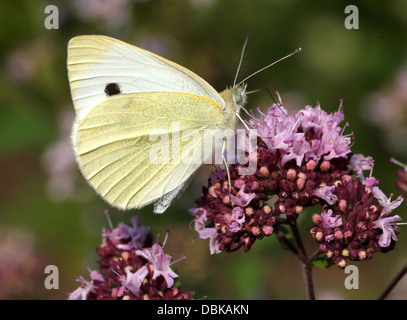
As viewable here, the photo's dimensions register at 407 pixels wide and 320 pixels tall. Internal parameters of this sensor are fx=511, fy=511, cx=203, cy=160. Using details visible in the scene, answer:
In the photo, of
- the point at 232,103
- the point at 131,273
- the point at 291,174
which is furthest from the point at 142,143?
the point at 291,174

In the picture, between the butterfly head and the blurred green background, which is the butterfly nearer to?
the butterfly head

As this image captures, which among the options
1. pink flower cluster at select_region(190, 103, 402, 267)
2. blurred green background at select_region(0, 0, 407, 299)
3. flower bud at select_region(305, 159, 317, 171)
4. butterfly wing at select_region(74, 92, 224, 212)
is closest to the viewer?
pink flower cluster at select_region(190, 103, 402, 267)

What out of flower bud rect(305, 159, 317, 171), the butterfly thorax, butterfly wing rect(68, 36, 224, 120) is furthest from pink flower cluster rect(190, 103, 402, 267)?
butterfly wing rect(68, 36, 224, 120)

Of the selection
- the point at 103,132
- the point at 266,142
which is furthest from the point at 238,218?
the point at 103,132

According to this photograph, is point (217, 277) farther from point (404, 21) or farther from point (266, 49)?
point (404, 21)

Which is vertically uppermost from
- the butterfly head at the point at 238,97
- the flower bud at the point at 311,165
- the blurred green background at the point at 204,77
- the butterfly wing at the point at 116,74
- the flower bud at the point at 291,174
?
the blurred green background at the point at 204,77

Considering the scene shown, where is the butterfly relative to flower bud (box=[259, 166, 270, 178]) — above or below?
above

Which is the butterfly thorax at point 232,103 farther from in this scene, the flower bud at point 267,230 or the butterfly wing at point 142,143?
the flower bud at point 267,230

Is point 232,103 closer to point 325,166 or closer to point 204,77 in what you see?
point 325,166

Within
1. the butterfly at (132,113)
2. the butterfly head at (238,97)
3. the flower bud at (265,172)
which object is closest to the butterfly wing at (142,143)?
the butterfly at (132,113)
